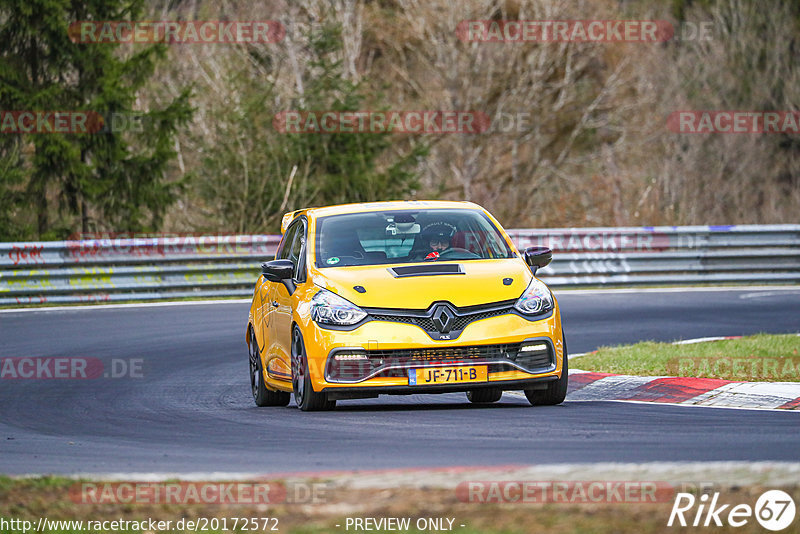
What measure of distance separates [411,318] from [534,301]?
1001 mm

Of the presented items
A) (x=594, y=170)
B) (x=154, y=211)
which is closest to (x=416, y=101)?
(x=594, y=170)

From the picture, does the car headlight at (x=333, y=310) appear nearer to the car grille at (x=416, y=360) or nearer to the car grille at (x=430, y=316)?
the car grille at (x=430, y=316)

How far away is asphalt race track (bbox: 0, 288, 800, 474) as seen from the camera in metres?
7.71

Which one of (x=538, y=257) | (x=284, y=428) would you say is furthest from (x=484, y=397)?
(x=284, y=428)

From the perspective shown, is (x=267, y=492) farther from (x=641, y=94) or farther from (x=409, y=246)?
(x=641, y=94)

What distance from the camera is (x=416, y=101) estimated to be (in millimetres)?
43188

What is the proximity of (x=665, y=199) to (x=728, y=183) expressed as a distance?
278 centimetres

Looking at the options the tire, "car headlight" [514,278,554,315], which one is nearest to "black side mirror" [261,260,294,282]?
"car headlight" [514,278,554,315]

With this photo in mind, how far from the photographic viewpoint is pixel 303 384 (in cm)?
1049

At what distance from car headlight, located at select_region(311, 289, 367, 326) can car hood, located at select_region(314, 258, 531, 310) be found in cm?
5

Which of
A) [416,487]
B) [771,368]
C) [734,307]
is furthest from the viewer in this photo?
[734,307]

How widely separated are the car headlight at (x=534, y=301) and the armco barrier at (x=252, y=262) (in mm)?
13326

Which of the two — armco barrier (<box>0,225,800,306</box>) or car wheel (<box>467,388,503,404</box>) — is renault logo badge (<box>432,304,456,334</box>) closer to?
car wheel (<box>467,388,503,404</box>)

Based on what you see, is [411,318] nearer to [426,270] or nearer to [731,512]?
[426,270]
